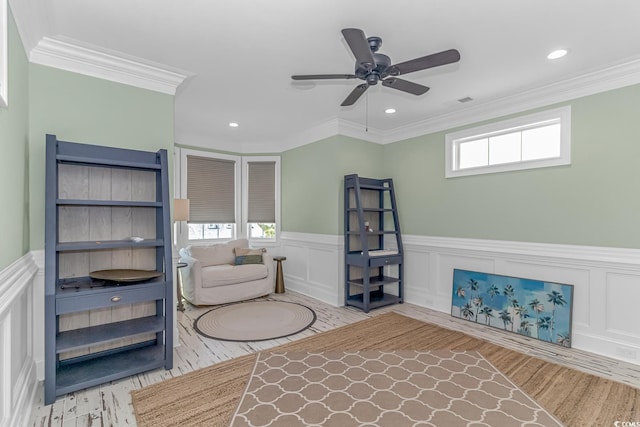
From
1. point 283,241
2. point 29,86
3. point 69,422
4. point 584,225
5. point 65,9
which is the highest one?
point 65,9

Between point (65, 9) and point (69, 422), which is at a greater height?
point (65, 9)

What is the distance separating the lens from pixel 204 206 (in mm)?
A: 5543

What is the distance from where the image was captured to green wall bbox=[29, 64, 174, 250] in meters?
2.50

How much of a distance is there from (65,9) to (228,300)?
3.63m

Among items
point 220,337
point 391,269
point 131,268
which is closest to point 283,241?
point 391,269

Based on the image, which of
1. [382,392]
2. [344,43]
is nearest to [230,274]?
[382,392]

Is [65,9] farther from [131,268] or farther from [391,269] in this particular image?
[391,269]

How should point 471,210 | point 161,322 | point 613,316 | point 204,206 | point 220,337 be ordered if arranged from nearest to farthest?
point 161,322
point 613,316
point 220,337
point 471,210
point 204,206

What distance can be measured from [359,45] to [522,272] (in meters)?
3.16

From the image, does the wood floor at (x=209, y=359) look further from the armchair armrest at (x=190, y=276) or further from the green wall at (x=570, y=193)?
the green wall at (x=570, y=193)

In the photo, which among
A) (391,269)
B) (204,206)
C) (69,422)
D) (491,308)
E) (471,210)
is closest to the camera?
(69,422)

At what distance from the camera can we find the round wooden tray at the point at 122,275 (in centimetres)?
250

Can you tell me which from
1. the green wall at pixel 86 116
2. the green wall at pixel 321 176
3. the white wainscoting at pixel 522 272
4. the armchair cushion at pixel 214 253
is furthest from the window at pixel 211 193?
the green wall at pixel 86 116

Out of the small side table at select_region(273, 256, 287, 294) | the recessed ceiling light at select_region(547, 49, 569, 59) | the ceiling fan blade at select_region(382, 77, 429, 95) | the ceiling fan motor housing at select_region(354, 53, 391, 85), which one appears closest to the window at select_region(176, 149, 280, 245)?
the small side table at select_region(273, 256, 287, 294)
